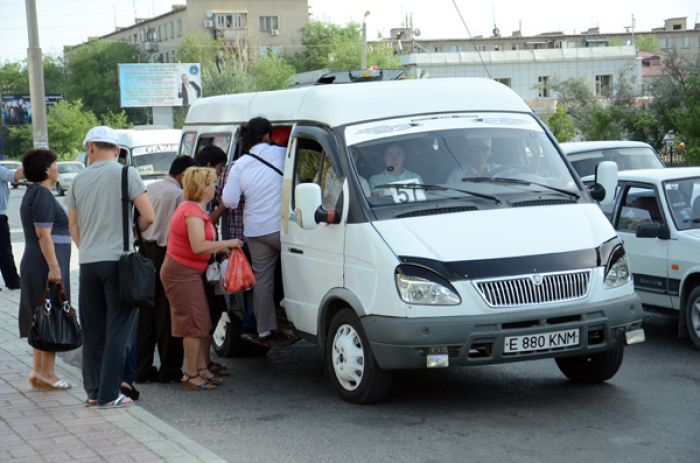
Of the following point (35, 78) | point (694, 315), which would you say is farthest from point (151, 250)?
point (35, 78)

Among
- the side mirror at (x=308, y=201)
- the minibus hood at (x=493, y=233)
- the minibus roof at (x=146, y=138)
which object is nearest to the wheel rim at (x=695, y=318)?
the minibus hood at (x=493, y=233)

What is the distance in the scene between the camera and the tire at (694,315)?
9898mm

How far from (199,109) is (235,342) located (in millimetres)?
2585

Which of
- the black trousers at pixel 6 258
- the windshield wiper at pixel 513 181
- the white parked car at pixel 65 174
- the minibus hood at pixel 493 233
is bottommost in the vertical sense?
the white parked car at pixel 65 174

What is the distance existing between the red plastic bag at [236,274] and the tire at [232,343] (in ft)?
5.05

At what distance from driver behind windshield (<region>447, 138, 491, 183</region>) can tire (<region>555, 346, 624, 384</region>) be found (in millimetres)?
1560

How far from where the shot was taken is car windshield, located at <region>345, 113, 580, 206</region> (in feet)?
26.9

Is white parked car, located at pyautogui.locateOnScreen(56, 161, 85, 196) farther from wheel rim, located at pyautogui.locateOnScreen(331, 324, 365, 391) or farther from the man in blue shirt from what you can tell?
wheel rim, located at pyautogui.locateOnScreen(331, 324, 365, 391)

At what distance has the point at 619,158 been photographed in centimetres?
1595

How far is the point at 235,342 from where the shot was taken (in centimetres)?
1050

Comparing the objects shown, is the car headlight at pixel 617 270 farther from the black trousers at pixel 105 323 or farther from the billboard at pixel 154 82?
the billboard at pixel 154 82

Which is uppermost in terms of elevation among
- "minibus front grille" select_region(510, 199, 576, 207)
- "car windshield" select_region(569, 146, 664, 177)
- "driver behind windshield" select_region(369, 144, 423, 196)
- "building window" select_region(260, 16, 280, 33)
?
"building window" select_region(260, 16, 280, 33)

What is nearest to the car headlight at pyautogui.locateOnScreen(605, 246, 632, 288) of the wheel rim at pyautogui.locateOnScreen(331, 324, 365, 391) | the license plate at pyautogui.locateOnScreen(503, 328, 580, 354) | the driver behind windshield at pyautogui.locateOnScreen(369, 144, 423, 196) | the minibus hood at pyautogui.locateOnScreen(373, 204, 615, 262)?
the minibus hood at pyautogui.locateOnScreen(373, 204, 615, 262)

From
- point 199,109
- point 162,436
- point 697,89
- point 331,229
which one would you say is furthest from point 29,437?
point 697,89
